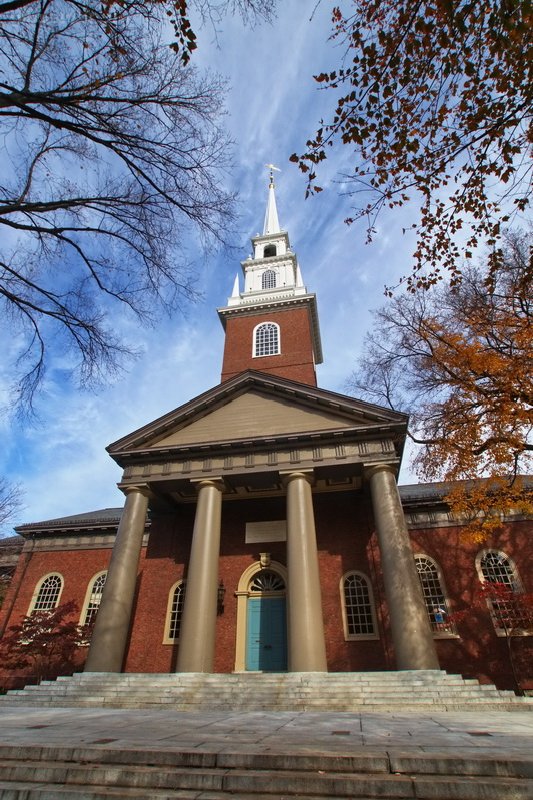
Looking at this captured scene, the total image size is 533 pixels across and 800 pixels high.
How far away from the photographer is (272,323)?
25.8 metres

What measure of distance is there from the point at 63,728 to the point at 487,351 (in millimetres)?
13556

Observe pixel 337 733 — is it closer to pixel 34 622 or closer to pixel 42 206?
pixel 42 206

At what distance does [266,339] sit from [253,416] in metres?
9.06

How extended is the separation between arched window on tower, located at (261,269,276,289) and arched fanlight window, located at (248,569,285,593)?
61.0 ft

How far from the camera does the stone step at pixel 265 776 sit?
3.00 meters

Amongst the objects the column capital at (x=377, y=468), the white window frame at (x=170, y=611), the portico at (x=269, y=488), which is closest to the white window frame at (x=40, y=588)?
the white window frame at (x=170, y=611)

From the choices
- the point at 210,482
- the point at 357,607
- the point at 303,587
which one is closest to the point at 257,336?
the point at 210,482

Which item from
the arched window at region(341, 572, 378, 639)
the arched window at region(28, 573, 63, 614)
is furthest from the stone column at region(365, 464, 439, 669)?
the arched window at region(28, 573, 63, 614)

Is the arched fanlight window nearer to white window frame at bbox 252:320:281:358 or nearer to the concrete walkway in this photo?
the concrete walkway

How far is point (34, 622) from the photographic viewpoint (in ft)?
54.6

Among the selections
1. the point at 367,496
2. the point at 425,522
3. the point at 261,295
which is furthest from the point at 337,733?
the point at 261,295

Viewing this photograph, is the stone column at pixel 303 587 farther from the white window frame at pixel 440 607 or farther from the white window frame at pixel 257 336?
the white window frame at pixel 257 336

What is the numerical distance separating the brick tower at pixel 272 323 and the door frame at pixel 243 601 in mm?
9650

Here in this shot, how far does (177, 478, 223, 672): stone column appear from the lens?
1271 cm
